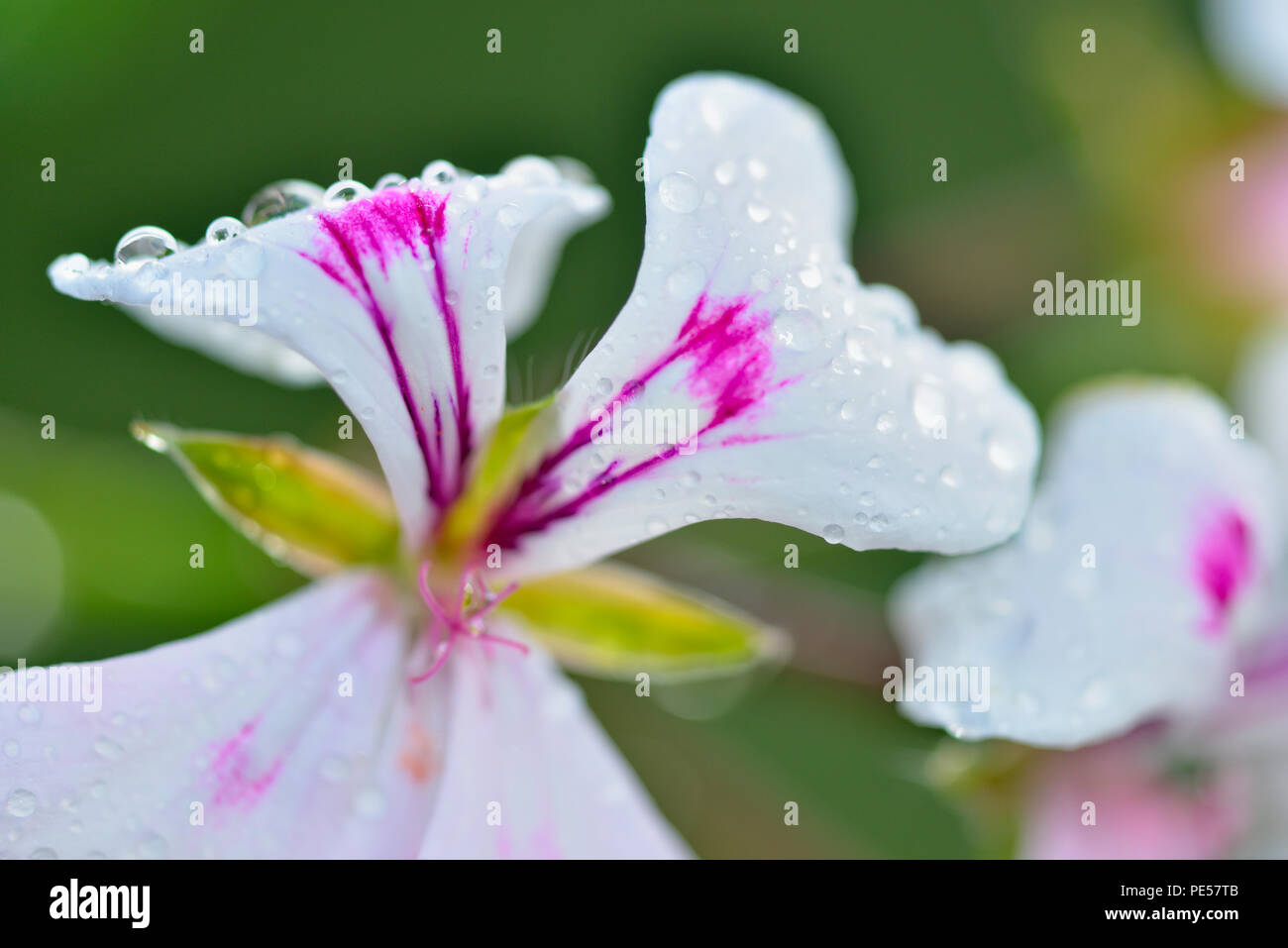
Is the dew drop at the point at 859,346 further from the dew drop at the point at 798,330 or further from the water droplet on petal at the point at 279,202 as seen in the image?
the water droplet on petal at the point at 279,202

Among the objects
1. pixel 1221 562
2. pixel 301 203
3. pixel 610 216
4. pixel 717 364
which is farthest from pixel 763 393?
pixel 610 216

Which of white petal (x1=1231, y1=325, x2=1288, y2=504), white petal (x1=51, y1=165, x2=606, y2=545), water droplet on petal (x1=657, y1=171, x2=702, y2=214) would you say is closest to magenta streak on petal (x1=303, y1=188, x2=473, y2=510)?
white petal (x1=51, y1=165, x2=606, y2=545)

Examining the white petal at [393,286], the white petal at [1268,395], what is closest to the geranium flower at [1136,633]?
the white petal at [1268,395]

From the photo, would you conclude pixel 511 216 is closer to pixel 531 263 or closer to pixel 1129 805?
pixel 531 263

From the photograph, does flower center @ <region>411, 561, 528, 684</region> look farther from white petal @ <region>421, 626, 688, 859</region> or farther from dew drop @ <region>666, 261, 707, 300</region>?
dew drop @ <region>666, 261, 707, 300</region>

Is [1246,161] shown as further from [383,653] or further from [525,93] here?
[383,653]
